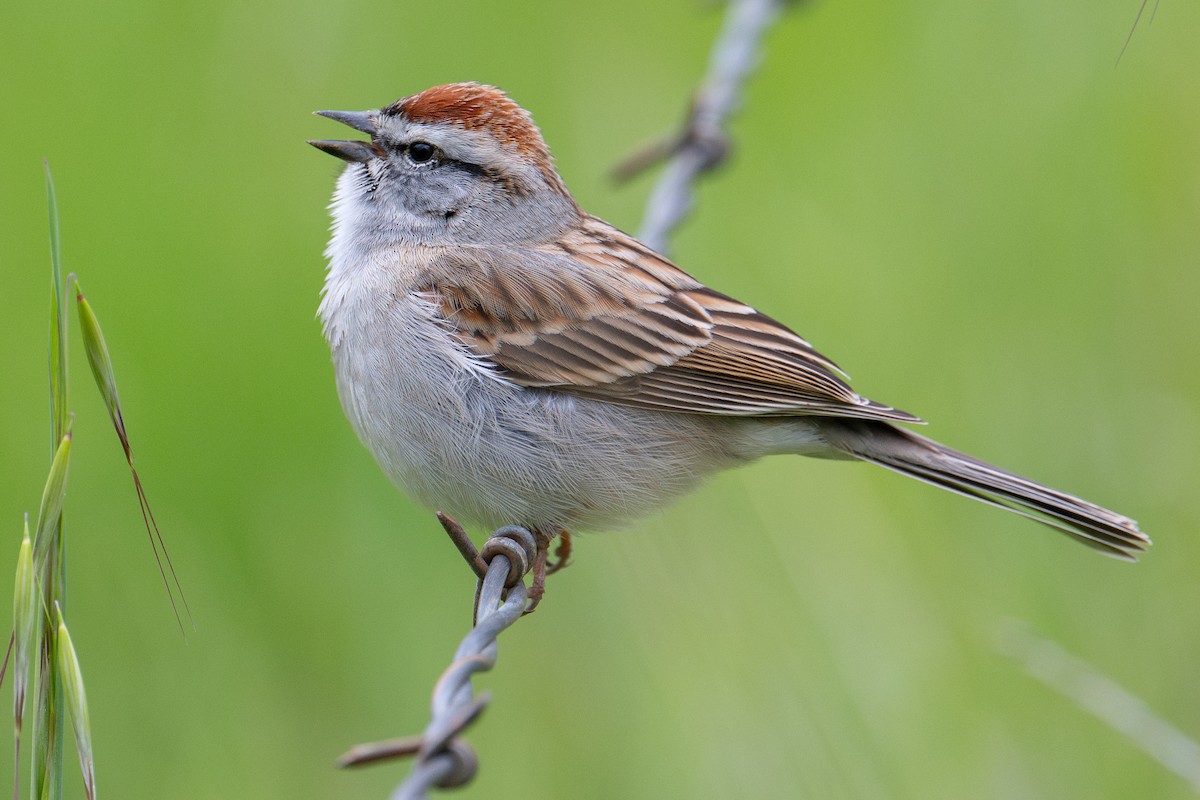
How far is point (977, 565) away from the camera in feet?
12.6

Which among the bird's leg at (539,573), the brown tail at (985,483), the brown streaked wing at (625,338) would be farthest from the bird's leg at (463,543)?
the brown tail at (985,483)

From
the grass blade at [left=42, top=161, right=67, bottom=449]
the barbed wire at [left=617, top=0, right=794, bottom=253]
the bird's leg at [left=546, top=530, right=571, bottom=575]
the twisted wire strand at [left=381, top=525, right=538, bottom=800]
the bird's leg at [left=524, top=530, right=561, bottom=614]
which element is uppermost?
the barbed wire at [left=617, top=0, right=794, bottom=253]

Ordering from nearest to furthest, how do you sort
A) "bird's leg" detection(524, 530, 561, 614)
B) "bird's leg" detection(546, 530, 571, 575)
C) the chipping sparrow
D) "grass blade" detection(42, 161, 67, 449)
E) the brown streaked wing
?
"grass blade" detection(42, 161, 67, 449) < "bird's leg" detection(524, 530, 561, 614) < the chipping sparrow < the brown streaked wing < "bird's leg" detection(546, 530, 571, 575)

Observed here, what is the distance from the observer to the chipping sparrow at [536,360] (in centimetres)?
306

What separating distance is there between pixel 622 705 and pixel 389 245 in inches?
55.6

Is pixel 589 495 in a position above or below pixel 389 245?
below

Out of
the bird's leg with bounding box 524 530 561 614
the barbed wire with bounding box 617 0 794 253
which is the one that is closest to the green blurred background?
the bird's leg with bounding box 524 530 561 614

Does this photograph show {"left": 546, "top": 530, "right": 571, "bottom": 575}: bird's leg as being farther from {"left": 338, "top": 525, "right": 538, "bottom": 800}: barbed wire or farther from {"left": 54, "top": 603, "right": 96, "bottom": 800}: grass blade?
{"left": 54, "top": 603, "right": 96, "bottom": 800}: grass blade

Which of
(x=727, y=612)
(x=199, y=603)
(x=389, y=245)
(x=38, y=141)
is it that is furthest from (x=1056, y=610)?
(x=38, y=141)

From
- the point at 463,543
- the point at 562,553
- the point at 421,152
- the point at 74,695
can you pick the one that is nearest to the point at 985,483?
the point at 562,553

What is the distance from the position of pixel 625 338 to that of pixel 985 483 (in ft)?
3.14

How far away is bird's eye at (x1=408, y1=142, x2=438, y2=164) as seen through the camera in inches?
137

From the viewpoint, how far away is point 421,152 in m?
3.48

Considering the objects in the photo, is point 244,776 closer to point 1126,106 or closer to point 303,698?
point 303,698
